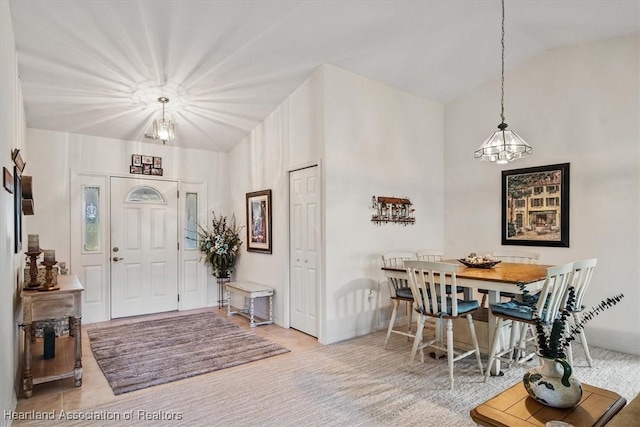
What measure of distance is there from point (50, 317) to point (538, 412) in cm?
336

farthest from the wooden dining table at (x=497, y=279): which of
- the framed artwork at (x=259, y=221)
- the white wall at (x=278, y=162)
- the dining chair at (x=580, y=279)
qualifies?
the framed artwork at (x=259, y=221)

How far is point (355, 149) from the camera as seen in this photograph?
4.47 m

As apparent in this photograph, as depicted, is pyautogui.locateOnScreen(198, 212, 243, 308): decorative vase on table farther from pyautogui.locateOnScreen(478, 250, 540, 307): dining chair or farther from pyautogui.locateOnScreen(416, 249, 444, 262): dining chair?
pyautogui.locateOnScreen(478, 250, 540, 307): dining chair

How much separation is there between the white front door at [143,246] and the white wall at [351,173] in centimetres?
130

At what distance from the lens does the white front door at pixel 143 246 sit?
5.39 metres

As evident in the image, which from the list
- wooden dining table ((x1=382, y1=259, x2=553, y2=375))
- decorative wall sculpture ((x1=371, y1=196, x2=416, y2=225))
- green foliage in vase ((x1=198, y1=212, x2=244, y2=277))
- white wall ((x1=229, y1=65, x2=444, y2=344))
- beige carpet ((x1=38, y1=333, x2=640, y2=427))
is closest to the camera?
beige carpet ((x1=38, y1=333, x2=640, y2=427))

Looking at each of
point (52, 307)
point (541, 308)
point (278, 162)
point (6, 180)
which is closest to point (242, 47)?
point (278, 162)

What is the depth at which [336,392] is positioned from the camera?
300 centimetres

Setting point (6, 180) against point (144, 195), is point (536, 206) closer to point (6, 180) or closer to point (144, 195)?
point (6, 180)

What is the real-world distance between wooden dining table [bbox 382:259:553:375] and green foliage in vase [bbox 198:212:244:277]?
9.80 ft

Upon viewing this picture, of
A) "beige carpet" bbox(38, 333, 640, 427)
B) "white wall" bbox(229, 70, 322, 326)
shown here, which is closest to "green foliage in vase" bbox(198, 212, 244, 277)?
"white wall" bbox(229, 70, 322, 326)

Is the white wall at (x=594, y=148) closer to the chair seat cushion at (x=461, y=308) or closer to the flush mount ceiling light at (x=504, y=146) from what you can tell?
the flush mount ceiling light at (x=504, y=146)

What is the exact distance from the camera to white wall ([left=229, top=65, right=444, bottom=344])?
425cm

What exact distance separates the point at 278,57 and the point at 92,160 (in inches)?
124
